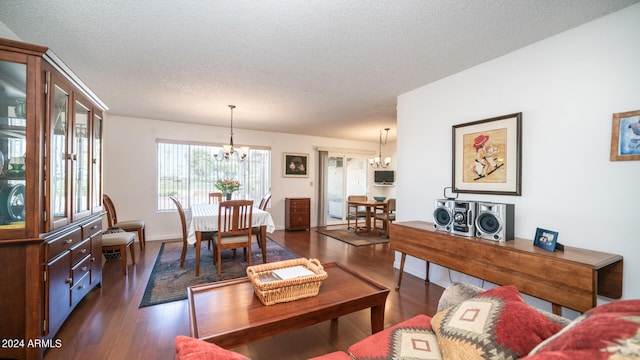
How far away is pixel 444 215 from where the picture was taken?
2.45 metres

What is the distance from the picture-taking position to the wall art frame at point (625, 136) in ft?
5.43

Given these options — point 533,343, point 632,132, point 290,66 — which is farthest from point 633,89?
point 290,66

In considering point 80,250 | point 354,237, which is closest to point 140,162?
point 80,250

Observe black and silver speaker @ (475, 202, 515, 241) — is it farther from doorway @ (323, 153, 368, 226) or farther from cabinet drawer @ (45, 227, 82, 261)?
doorway @ (323, 153, 368, 226)

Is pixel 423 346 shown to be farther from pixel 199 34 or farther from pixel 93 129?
pixel 93 129

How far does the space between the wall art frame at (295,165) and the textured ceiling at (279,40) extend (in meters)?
2.78

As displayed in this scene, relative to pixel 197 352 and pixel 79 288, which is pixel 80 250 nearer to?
pixel 79 288

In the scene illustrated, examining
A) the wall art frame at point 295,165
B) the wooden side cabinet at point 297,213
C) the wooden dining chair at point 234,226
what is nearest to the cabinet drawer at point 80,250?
the wooden dining chair at point 234,226

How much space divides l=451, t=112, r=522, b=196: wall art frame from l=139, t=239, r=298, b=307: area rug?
2.68 meters

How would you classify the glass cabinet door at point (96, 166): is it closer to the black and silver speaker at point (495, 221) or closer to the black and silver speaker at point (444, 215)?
the black and silver speaker at point (444, 215)

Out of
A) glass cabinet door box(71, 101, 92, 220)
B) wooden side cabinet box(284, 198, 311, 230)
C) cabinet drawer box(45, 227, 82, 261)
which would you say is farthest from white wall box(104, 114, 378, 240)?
cabinet drawer box(45, 227, 82, 261)

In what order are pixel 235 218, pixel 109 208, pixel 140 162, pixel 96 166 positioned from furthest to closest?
pixel 140 162, pixel 109 208, pixel 235 218, pixel 96 166

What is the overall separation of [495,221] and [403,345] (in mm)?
1533

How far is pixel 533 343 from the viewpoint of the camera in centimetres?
80
